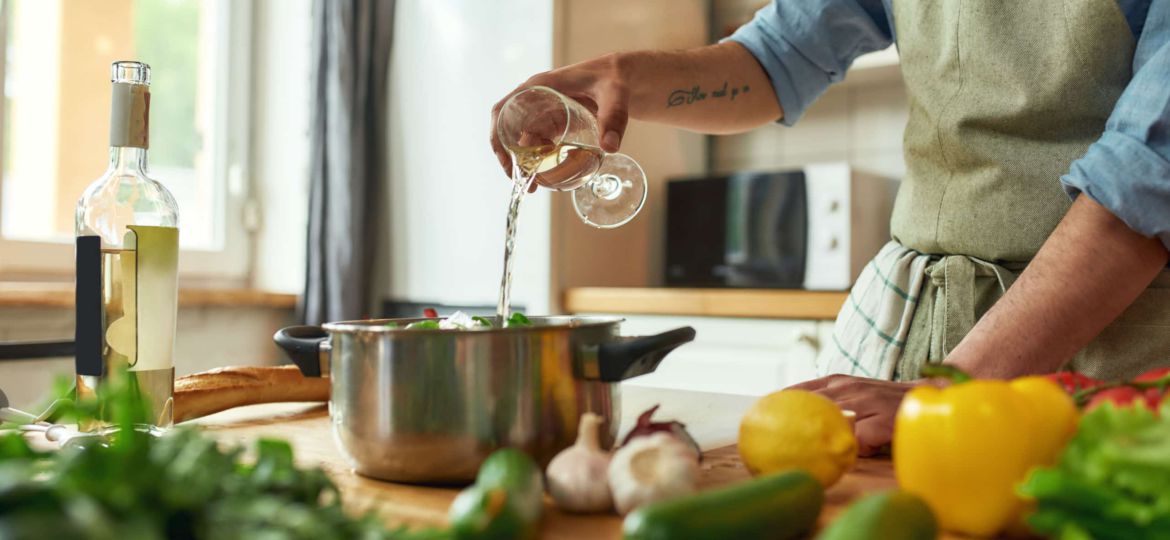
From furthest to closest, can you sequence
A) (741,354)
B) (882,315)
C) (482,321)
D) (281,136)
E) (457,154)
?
1. (281,136)
2. (457,154)
3. (741,354)
4. (882,315)
5. (482,321)

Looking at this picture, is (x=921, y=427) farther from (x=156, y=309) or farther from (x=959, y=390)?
(x=156, y=309)

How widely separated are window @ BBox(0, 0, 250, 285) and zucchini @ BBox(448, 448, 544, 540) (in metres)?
2.11

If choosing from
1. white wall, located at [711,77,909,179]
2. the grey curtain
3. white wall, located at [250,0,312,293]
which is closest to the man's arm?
white wall, located at [711,77,909,179]

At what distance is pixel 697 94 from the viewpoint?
130cm

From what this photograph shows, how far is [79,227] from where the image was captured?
0.74 m

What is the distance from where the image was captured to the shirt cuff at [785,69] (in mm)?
1343

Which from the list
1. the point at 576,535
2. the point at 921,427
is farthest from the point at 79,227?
the point at 921,427

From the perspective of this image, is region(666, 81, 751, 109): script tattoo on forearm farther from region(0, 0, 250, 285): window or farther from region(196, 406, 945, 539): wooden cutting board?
region(0, 0, 250, 285): window

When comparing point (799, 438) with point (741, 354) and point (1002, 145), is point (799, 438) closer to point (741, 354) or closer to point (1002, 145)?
point (1002, 145)

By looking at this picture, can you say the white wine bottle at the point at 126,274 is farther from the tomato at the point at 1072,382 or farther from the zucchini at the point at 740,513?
the tomato at the point at 1072,382

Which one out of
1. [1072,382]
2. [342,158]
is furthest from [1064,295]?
[342,158]

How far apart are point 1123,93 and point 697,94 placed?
52cm

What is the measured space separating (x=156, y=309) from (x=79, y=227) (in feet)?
0.30

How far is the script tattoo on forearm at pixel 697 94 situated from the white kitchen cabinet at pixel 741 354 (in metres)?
0.72
